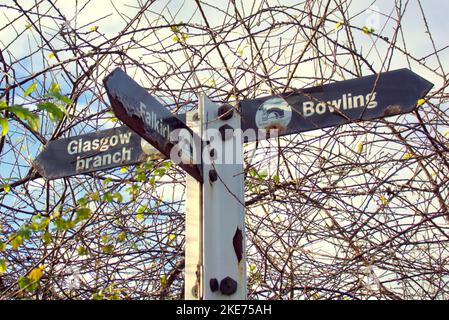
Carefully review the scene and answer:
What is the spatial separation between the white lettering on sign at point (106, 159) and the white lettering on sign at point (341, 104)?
2.23ft

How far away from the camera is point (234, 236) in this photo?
2000 mm

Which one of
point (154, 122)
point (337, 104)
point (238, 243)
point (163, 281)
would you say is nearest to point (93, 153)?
point (154, 122)

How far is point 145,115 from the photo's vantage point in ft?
6.31

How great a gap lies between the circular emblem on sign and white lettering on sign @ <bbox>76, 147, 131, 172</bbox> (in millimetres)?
510

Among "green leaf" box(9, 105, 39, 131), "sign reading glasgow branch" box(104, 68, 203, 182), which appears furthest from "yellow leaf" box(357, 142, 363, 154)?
"green leaf" box(9, 105, 39, 131)

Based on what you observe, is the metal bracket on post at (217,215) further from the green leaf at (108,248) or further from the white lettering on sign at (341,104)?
the green leaf at (108,248)

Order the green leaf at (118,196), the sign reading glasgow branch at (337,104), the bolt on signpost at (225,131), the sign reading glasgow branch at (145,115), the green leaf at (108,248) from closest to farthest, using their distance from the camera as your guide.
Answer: the sign reading glasgow branch at (145,115) → the bolt on signpost at (225,131) → the sign reading glasgow branch at (337,104) → the green leaf at (118,196) → the green leaf at (108,248)

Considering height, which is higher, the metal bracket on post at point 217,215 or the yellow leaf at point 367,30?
the yellow leaf at point 367,30

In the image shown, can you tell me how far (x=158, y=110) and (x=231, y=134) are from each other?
291mm

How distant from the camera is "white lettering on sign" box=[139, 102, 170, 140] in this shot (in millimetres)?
1918

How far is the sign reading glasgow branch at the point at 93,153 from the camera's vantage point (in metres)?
2.23

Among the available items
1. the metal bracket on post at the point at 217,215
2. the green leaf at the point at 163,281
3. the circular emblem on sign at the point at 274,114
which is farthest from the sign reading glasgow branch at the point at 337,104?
the green leaf at the point at 163,281
